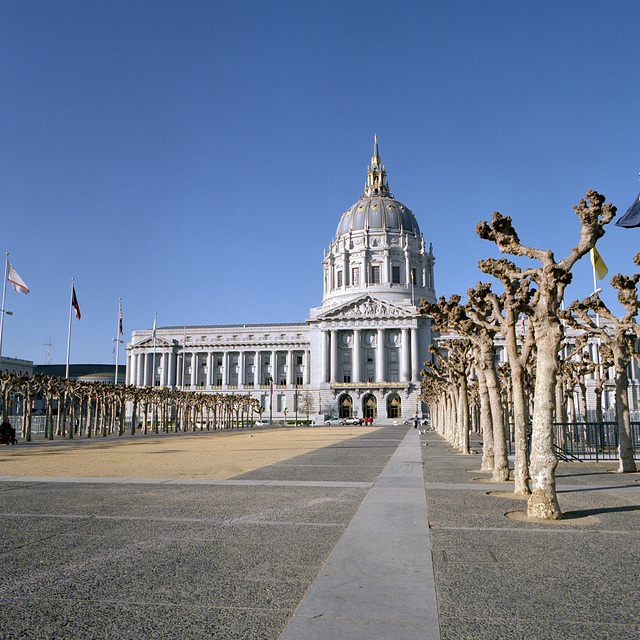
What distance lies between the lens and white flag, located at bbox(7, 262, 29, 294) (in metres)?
49.2

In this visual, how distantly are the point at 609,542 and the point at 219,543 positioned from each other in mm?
5768

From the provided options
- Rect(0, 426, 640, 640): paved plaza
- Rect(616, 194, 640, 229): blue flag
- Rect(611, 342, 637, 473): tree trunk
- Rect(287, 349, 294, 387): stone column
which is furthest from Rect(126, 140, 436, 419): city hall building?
Rect(0, 426, 640, 640): paved plaza

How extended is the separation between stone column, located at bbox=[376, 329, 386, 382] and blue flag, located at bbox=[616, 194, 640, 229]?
102 metres

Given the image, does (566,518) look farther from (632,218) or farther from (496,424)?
(632,218)

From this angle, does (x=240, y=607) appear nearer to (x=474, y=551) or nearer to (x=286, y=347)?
(x=474, y=551)

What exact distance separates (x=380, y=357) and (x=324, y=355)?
11476 mm

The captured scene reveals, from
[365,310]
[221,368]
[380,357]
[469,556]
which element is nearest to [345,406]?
[380,357]

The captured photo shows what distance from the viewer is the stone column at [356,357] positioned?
123625 millimetres

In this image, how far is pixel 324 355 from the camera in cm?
12544

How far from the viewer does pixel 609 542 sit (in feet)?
30.0

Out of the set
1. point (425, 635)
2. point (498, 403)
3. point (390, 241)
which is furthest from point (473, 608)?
point (390, 241)

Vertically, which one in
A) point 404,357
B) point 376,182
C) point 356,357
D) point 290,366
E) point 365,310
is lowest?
point 290,366

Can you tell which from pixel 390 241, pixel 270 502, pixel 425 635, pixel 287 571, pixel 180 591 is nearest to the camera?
pixel 425 635

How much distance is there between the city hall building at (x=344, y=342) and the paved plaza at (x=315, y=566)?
10007cm
